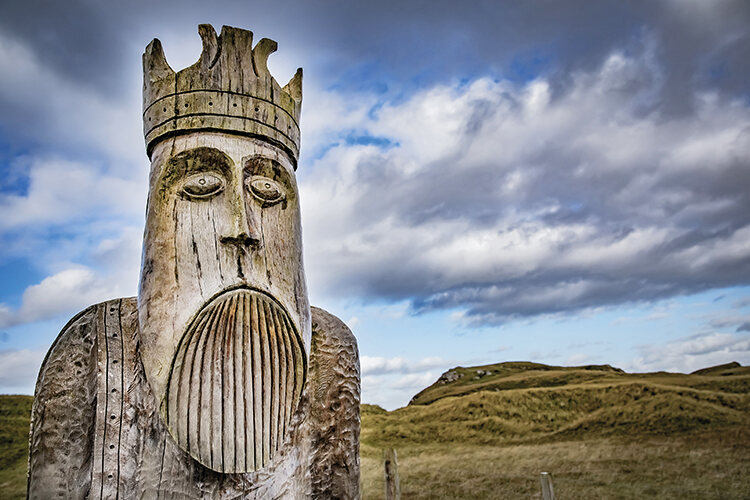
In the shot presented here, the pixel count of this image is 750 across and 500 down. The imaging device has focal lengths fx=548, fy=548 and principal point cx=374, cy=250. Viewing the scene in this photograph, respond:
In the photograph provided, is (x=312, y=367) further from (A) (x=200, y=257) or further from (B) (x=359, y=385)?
(A) (x=200, y=257)

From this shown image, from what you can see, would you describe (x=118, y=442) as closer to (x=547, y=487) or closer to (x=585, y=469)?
(x=547, y=487)

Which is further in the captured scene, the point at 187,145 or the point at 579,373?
the point at 579,373

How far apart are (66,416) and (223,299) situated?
3.40 ft

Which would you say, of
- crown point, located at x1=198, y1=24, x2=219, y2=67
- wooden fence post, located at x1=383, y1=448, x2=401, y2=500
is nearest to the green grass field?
wooden fence post, located at x1=383, y1=448, x2=401, y2=500

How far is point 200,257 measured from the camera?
2.87 metres

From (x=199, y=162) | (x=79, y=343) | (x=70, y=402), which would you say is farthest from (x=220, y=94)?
(x=70, y=402)

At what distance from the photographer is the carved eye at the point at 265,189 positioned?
309 centimetres

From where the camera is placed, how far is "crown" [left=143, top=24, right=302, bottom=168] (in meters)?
3.17

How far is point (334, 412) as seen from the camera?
3.35m

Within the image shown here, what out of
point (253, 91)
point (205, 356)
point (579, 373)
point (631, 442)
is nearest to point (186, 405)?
point (205, 356)

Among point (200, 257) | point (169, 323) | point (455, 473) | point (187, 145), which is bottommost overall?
point (455, 473)

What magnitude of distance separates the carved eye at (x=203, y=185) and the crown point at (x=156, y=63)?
0.75 meters

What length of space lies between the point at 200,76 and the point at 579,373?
109ft

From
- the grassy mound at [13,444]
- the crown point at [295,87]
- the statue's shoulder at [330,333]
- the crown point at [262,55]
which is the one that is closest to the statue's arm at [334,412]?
the statue's shoulder at [330,333]
